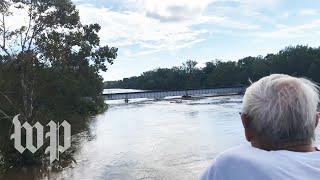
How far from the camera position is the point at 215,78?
133m

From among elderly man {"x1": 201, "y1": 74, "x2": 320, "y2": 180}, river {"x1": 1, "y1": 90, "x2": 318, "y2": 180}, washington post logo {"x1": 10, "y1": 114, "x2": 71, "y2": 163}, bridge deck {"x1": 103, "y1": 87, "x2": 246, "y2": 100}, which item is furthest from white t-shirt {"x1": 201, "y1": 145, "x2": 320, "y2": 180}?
bridge deck {"x1": 103, "y1": 87, "x2": 246, "y2": 100}

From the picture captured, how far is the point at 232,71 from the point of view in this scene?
431ft

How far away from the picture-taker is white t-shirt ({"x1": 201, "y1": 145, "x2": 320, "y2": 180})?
6.44 ft

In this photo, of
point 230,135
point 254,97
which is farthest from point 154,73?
point 254,97

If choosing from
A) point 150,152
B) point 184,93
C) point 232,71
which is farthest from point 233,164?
point 232,71

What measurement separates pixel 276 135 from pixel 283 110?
0.10 meters

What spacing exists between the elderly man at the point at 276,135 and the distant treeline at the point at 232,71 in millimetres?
87564

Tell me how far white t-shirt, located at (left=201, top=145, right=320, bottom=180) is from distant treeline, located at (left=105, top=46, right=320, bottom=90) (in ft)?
288

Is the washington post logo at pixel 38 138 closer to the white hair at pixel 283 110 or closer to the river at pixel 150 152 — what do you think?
the river at pixel 150 152

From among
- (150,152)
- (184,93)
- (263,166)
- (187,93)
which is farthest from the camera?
(187,93)

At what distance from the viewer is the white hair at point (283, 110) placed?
82.1 inches

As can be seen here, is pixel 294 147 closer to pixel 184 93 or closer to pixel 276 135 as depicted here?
pixel 276 135

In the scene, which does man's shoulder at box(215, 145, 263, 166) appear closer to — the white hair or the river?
the white hair

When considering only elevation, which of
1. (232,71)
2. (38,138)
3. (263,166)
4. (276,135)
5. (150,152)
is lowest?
(150,152)
